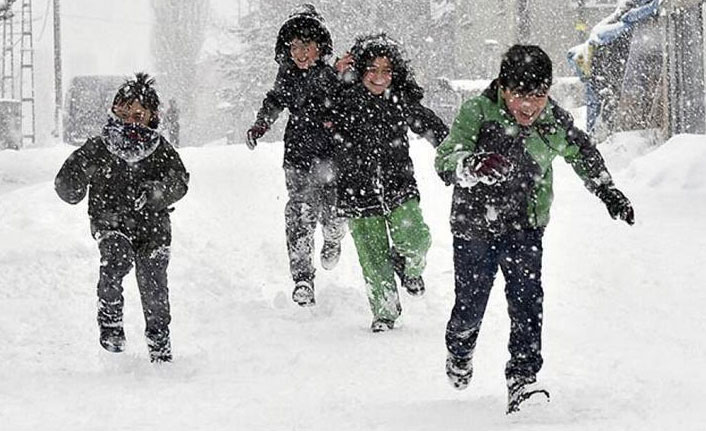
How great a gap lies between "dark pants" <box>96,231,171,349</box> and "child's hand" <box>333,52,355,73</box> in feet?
5.61

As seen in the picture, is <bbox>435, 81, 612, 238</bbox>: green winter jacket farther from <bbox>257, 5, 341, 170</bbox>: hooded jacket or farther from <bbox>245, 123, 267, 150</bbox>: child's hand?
<bbox>245, 123, 267, 150</bbox>: child's hand

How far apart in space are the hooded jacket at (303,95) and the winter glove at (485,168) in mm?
2744

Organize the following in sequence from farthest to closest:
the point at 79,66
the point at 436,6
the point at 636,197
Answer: the point at 79,66 → the point at 436,6 → the point at 636,197

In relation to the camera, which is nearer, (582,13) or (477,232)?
(477,232)

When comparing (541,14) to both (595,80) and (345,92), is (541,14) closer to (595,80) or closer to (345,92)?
(595,80)

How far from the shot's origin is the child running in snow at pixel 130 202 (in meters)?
5.61

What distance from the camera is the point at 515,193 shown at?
4.52 m

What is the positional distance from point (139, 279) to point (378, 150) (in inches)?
67.8

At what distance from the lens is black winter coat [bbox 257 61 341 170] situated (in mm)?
6980

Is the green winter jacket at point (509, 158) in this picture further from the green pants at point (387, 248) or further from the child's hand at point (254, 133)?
the child's hand at point (254, 133)

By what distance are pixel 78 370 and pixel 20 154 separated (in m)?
14.9

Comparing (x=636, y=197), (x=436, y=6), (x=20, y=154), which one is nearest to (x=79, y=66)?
(x=436, y=6)

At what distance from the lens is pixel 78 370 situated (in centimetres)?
572

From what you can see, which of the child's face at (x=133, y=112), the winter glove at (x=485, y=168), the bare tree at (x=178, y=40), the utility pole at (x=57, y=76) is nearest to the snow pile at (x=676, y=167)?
the child's face at (x=133, y=112)
